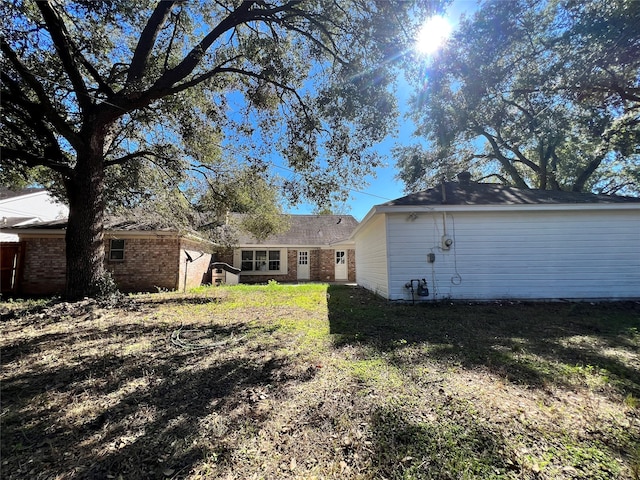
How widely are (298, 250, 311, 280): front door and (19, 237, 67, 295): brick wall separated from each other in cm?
1120

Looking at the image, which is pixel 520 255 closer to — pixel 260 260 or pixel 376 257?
pixel 376 257

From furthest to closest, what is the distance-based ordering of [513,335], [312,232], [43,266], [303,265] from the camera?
[312,232] → [303,265] → [43,266] → [513,335]

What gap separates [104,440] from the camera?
2.21 m

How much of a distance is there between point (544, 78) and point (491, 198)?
448 centimetres

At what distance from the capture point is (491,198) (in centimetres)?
855

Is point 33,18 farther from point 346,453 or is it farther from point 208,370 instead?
point 346,453

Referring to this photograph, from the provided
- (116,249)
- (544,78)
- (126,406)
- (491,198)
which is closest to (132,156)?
(116,249)

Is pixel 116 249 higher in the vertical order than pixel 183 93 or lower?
lower

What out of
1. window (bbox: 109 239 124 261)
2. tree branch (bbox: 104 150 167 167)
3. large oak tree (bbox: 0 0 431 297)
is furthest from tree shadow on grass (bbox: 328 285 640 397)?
window (bbox: 109 239 124 261)

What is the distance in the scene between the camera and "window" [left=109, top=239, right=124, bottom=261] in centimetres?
1152

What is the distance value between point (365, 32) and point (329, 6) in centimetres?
115

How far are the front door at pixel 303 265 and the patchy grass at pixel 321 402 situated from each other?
1265 centimetres

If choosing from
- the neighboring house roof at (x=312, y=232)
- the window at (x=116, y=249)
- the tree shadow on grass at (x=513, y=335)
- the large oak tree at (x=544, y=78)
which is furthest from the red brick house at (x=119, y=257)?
the large oak tree at (x=544, y=78)

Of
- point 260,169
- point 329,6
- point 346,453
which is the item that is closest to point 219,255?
point 260,169
